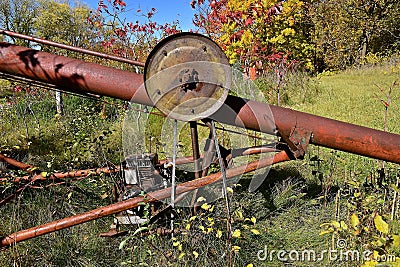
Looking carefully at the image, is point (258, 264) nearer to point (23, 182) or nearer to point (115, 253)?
point (115, 253)

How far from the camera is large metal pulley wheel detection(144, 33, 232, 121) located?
2213 mm

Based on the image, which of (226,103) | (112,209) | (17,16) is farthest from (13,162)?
(17,16)

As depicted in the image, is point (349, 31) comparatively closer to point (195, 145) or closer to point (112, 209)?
point (195, 145)

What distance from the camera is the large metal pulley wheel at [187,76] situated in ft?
7.26

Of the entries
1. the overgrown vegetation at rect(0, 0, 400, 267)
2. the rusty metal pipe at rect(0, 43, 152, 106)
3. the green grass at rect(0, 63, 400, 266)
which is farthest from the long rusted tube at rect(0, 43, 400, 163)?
the green grass at rect(0, 63, 400, 266)

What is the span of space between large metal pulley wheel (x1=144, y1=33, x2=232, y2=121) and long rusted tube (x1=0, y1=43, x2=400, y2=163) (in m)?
0.22

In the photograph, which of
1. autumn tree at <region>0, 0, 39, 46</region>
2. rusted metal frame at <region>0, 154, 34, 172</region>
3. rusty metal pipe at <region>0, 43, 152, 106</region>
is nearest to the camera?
rusty metal pipe at <region>0, 43, 152, 106</region>

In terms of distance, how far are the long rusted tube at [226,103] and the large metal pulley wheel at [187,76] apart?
0.72 ft

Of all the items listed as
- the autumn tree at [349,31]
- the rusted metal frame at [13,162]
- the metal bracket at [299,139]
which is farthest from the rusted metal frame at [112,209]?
the autumn tree at [349,31]

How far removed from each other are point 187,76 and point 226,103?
438 millimetres

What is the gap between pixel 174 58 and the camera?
2.23 m

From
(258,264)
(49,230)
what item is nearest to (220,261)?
(258,264)

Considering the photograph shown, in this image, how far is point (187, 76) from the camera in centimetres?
227

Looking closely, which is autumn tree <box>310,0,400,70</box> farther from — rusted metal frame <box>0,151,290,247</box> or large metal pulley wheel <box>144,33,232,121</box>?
large metal pulley wheel <box>144,33,232,121</box>
